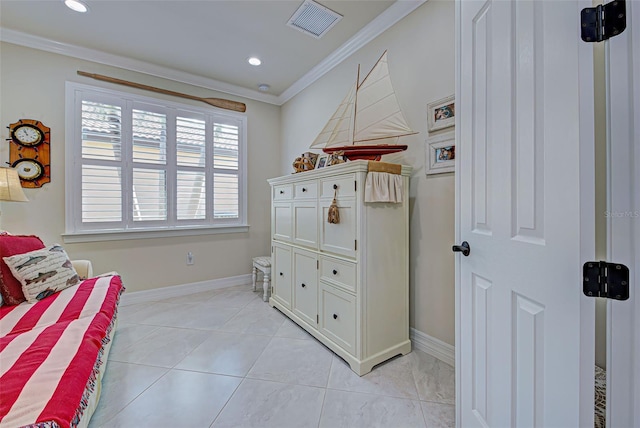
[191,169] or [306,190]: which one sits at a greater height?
[191,169]

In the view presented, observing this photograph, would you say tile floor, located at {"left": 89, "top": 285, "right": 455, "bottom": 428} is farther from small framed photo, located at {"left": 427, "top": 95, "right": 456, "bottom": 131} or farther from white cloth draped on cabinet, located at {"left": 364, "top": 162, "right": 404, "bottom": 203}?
small framed photo, located at {"left": 427, "top": 95, "right": 456, "bottom": 131}

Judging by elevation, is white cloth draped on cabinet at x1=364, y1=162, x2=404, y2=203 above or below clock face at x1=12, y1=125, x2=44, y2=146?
below

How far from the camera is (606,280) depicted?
0.65 meters

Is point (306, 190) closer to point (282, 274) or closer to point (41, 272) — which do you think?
point (282, 274)

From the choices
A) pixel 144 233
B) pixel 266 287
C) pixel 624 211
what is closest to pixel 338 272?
pixel 266 287

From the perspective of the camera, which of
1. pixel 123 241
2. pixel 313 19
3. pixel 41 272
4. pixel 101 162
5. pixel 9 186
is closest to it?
pixel 41 272

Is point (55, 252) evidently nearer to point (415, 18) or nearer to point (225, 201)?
point (225, 201)

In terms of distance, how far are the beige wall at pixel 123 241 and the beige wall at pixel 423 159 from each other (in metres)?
2.11

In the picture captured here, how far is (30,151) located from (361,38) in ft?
10.9

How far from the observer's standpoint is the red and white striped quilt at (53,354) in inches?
34.6

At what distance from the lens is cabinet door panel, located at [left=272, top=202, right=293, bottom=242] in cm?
262

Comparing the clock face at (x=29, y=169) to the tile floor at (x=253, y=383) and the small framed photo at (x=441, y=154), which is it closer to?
the tile floor at (x=253, y=383)

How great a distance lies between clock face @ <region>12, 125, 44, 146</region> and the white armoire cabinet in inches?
101

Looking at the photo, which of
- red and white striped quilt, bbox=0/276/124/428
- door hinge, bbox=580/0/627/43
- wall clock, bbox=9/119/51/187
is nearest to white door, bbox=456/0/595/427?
door hinge, bbox=580/0/627/43
